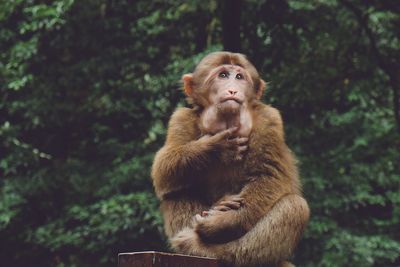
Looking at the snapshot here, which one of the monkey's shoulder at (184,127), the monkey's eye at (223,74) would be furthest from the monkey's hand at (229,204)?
the monkey's eye at (223,74)

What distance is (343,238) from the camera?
886 centimetres

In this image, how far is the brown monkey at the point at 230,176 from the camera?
4285 millimetres

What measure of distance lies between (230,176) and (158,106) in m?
5.01

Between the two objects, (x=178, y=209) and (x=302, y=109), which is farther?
(x=302, y=109)

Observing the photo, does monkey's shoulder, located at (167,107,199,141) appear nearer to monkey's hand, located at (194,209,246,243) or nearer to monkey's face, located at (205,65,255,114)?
monkey's face, located at (205,65,255,114)

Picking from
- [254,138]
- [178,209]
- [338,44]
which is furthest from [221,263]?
[338,44]

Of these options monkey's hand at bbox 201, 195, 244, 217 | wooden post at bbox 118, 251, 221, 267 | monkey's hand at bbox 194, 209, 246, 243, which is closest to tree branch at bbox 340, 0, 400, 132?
monkey's hand at bbox 201, 195, 244, 217

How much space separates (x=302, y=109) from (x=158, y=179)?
4.86 meters

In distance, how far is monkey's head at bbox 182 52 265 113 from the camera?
4430mm

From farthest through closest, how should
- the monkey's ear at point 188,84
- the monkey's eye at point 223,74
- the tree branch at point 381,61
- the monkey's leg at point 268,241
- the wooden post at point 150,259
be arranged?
the tree branch at point 381,61 < the monkey's ear at point 188,84 < the monkey's eye at point 223,74 < the monkey's leg at point 268,241 < the wooden post at point 150,259

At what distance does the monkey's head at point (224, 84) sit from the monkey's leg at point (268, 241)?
0.66m

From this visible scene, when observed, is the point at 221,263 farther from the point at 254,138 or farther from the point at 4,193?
the point at 4,193

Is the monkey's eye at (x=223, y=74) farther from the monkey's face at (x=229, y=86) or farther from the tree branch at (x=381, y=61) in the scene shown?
the tree branch at (x=381, y=61)

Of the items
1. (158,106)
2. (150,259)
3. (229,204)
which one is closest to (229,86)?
(229,204)
